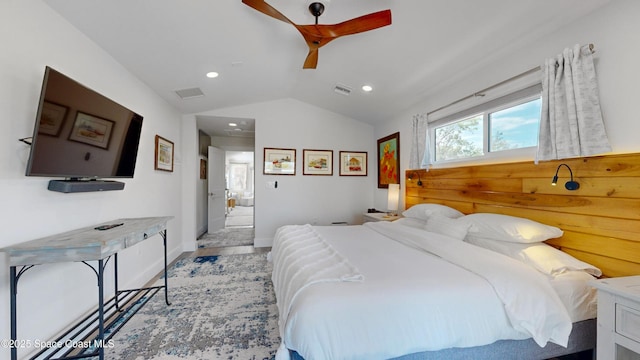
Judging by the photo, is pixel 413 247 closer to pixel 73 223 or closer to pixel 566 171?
pixel 566 171

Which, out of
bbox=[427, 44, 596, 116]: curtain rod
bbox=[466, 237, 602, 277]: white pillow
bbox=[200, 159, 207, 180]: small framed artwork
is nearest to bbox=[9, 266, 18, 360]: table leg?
bbox=[466, 237, 602, 277]: white pillow

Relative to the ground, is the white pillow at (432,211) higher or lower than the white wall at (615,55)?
lower

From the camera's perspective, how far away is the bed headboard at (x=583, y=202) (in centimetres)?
150

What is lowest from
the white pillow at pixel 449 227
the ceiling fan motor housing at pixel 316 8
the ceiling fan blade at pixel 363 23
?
the white pillow at pixel 449 227

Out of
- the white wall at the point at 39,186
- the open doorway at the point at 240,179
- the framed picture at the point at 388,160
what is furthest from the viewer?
the open doorway at the point at 240,179

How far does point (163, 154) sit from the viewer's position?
3.51m

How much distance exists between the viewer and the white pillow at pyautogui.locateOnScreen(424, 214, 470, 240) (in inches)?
86.0

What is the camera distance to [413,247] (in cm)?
219

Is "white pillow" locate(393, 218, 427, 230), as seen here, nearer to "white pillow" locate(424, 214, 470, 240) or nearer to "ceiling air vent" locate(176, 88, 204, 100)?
"white pillow" locate(424, 214, 470, 240)

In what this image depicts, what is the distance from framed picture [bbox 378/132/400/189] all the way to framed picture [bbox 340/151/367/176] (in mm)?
410

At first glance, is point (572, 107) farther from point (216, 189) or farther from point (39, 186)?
point (216, 189)

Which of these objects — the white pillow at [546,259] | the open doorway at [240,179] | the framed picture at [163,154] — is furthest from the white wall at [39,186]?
the open doorway at [240,179]

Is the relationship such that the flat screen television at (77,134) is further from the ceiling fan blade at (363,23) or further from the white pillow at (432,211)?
the white pillow at (432,211)

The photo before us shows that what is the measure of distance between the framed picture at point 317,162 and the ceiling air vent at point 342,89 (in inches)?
52.6
